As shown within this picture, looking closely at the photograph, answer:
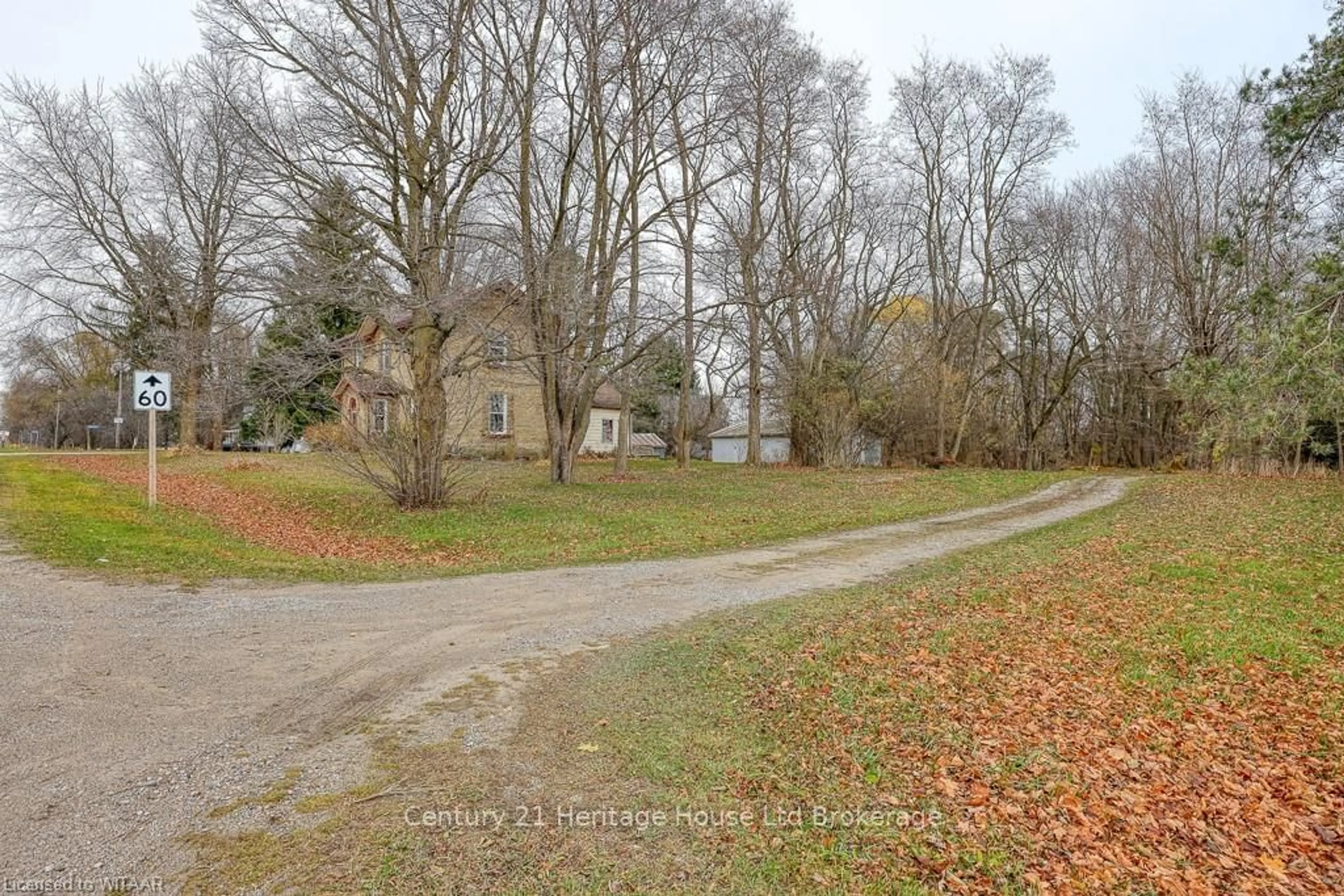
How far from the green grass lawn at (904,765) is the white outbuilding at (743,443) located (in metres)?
32.7

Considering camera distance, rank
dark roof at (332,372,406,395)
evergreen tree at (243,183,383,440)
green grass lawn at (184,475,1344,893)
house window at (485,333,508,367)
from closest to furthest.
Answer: green grass lawn at (184,475,1344,893) → evergreen tree at (243,183,383,440) → dark roof at (332,372,406,395) → house window at (485,333,508,367)

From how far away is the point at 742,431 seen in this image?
45.0 metres

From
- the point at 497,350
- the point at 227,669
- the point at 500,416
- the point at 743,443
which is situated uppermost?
the point at 497,350

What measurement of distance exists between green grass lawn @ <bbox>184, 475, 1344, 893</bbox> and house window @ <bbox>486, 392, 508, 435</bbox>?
78.1ft

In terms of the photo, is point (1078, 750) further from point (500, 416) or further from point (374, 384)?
point (500, 416)

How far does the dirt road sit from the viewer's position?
3049 mm

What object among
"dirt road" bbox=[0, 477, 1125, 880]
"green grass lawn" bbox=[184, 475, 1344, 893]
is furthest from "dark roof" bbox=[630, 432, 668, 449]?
"green grass lawn" bbox=[184, 475, 1344, 893]

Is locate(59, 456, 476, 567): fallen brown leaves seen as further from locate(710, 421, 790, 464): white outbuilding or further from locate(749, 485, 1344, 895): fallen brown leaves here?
locate(710, 421, 790, 464): white outbuilding

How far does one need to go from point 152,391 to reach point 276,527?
3119mm

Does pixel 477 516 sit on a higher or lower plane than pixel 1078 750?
higher

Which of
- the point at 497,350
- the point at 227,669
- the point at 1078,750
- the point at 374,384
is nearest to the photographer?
the point at 1078,750

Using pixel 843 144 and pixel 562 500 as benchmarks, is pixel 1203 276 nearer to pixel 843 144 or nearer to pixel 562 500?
pixel 843 144

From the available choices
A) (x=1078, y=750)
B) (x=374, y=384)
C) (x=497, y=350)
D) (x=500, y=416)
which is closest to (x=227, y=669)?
(x=1078, y=750)

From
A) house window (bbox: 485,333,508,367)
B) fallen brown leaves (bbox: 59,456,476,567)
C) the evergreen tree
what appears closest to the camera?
fallen brown leaves (bbox: 59,456,476,567)
